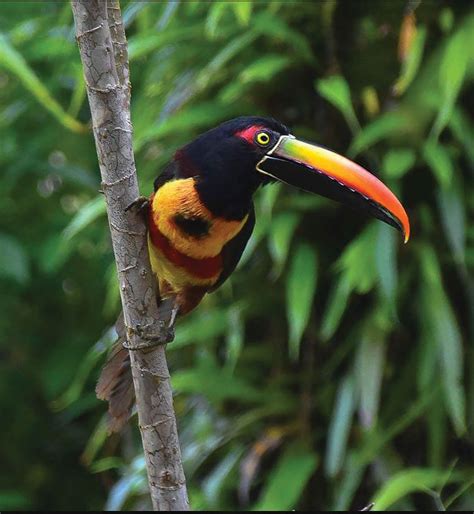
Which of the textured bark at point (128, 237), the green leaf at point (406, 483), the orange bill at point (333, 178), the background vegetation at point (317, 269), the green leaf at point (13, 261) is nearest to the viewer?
the textured bark at point (128, 237)

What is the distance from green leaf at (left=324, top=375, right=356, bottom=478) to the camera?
1.94m

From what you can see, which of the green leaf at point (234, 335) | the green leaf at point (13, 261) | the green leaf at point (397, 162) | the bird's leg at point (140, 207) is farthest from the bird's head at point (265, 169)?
the green leaf at point (13, 261)

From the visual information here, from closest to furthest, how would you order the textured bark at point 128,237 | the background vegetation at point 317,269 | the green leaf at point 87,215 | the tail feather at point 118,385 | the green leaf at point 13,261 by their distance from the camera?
1. the textured bark at point 128,237
2. the tail feather at point 118,385
3. the background vegetation at point 317,269
4. the green leaf at point 87,215
5. the green leaf at point 13,261

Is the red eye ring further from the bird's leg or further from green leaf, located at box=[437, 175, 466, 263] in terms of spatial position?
green leaf, located at box=[437, 175, 466, 263]

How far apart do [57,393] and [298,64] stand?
36.3 inches

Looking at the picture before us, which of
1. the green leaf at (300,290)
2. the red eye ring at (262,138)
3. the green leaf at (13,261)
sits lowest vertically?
the green leaf at (300,290)

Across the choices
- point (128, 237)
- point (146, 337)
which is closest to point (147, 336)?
point (146, 337)

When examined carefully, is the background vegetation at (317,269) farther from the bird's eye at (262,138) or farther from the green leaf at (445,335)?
the bird's eye at (262,138)

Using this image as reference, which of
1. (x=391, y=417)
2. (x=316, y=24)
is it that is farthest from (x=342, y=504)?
(x=316, y=24)

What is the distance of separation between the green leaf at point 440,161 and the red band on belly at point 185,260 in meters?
0.64

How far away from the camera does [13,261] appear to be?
2.23 m

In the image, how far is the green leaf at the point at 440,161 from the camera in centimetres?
188

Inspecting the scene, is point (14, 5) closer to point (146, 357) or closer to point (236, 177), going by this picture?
point (236, 177)

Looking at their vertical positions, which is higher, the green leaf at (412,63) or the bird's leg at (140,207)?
the green leaf at (412,63)
